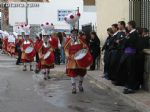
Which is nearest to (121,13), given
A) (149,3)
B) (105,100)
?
(149,3)

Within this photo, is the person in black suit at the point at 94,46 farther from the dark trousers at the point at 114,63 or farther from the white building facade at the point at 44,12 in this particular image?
the white building facade at the point at 44,12

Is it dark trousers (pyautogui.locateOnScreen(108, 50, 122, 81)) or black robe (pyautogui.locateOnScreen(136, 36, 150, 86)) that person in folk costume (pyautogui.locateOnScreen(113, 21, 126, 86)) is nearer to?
dark trousers (pyautogui.locateOnScreen(108, 50, 122, 81))

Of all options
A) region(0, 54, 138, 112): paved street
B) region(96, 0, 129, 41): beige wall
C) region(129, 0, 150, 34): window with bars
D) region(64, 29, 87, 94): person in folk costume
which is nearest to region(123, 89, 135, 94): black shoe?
region(0, 54, 138, 112): paved street

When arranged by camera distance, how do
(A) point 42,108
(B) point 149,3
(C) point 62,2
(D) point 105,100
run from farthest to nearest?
1. (C) point 62,2
2. (B) point 149,3
3. (D) point 105,100
4. (A) point 42,108

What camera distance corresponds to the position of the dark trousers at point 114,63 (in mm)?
14430

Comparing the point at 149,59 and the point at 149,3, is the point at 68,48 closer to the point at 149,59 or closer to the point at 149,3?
the point at 149,59

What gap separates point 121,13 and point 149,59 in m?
7.08

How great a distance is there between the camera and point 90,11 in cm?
4188

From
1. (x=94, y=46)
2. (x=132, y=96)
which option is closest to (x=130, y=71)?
(x=132, y=96)

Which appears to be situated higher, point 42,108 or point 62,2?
point 62,2

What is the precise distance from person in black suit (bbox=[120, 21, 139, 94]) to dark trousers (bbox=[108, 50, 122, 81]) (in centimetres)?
80

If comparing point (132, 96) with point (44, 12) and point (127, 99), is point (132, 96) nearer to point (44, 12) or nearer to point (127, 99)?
point (127, 99)

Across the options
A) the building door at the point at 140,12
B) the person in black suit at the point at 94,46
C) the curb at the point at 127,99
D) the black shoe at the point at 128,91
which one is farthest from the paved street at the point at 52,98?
the person in black suit at the point at 94,46

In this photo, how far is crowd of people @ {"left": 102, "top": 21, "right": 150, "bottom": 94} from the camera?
13.2 meters
